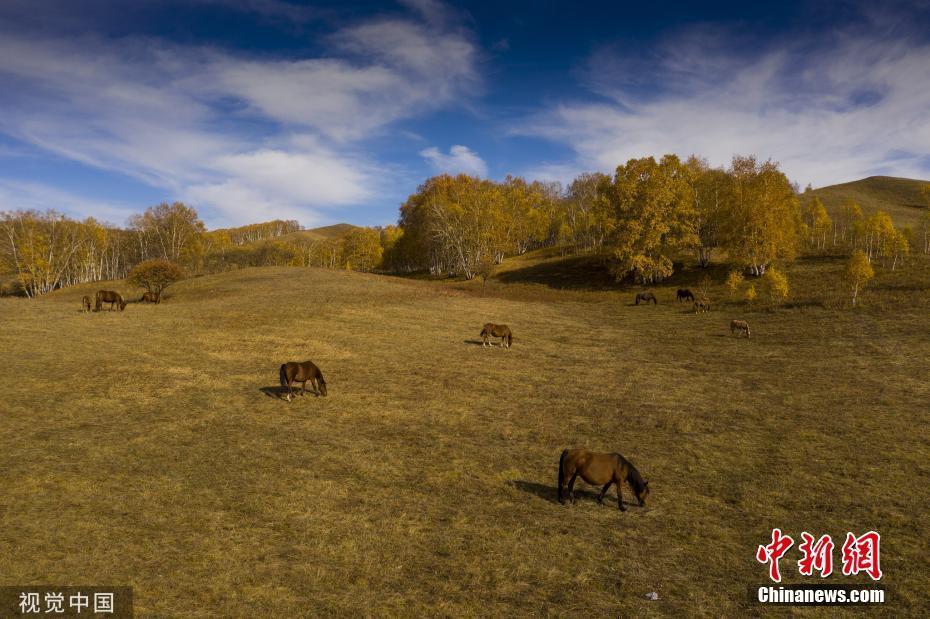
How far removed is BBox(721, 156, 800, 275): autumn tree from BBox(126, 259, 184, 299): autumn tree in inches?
2408

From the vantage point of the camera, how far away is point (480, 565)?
338 inches

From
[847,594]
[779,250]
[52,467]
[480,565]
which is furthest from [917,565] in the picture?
[779,250]

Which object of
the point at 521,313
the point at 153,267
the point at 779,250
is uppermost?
the point at 779,250

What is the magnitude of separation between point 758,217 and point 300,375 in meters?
52.8

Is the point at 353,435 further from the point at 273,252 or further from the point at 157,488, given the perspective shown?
the point at 273,252

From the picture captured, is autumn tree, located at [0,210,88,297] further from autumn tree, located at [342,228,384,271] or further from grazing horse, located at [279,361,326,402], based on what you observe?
grazing horse, located at [279,361,326,402]

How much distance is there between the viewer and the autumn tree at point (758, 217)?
51.3 metres

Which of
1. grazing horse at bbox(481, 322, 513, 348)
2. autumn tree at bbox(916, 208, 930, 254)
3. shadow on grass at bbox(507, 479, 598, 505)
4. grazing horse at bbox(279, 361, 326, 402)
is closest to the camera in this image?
shadow on grass at bbox(507, 479, 598, 505)

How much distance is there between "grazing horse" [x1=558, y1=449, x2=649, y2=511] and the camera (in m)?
10.9

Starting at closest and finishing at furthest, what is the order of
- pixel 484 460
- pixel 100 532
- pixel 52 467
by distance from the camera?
pixel 100 532 < pixel 52 467 < pixel 484 460

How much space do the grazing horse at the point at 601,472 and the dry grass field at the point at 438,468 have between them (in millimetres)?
455

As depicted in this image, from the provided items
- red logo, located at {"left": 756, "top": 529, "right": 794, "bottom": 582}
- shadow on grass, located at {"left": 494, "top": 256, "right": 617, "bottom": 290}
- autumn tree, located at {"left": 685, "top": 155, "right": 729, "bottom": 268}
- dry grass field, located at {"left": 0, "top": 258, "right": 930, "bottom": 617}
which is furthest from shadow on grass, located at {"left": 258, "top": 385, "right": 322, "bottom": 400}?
autumn tree, located at {"left": 685, "top": 155, "right": 729, "bottom": 268}

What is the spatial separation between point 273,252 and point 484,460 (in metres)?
135

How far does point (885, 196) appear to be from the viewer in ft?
372
